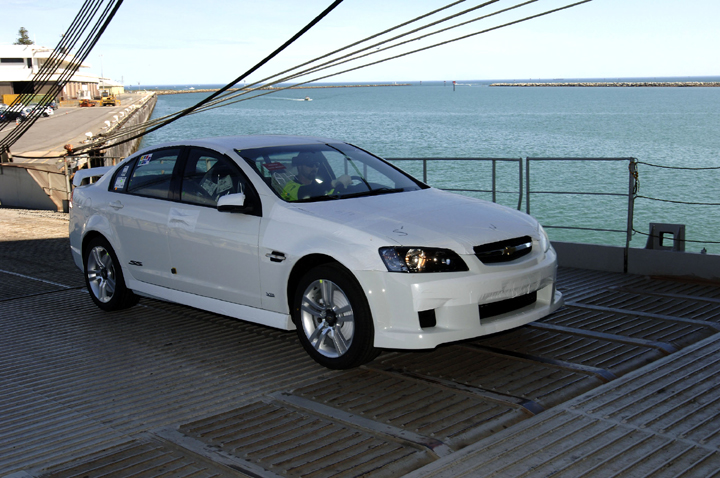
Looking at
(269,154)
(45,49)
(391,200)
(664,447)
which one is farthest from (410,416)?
(45,49)

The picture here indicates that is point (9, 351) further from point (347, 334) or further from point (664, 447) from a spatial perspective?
point (664, 447)

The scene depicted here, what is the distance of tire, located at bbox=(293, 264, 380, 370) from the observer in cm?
493

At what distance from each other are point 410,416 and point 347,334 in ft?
3.03

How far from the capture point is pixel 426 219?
523 centimetres

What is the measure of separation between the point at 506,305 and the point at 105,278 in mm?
4120

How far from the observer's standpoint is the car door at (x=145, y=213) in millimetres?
6445

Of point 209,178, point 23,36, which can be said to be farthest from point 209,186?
point 23,36

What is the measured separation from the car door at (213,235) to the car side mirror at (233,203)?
0.08 meters

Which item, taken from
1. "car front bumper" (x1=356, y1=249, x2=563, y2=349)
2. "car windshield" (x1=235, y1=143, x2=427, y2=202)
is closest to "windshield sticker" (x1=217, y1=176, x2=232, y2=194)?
"car windshield" (x1=235, y1=143, x2=427, y2=202)

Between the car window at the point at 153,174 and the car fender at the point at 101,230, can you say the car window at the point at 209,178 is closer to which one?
the car window at the point at 153,174

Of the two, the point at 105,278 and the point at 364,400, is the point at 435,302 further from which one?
the point at 105,278

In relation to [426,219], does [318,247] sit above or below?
below

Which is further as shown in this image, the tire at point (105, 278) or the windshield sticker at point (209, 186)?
the tire at point (105, 278)

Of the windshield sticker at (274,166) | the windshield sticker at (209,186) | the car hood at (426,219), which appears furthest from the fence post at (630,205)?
the windshield sticker at (209,186)
